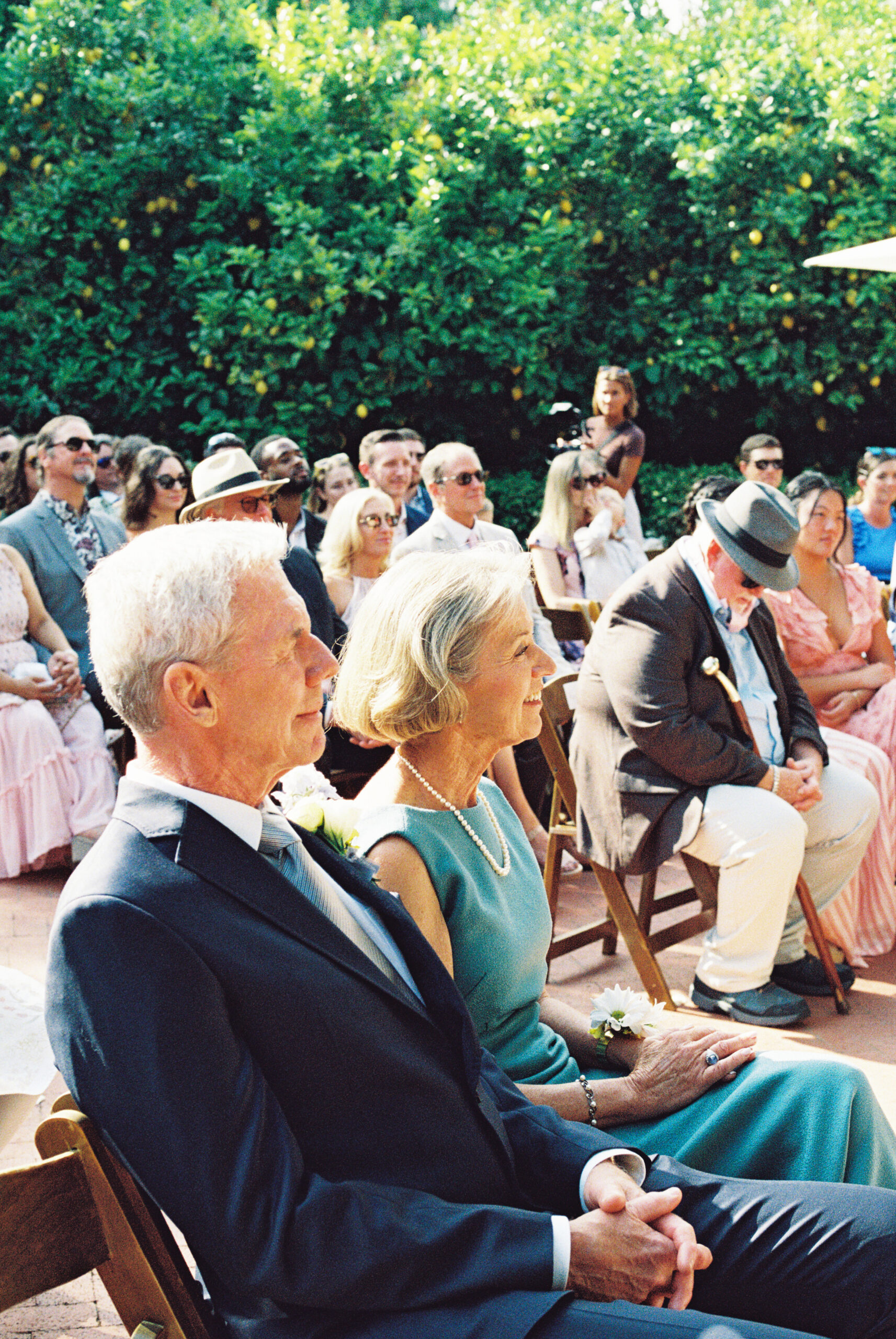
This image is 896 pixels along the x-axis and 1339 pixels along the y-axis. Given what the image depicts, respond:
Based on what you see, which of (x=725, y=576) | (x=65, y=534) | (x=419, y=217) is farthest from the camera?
(x=419, y=217)

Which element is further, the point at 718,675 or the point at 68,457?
the point at 68,457

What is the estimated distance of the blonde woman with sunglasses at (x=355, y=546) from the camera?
5887 mm

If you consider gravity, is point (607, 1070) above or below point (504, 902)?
below

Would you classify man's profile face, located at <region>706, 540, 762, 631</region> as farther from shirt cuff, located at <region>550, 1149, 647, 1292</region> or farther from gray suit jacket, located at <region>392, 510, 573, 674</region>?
shirt cuff, located at <region>550, 1149, 647, 1292</region>

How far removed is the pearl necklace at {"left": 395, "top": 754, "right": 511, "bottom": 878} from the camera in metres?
2.45

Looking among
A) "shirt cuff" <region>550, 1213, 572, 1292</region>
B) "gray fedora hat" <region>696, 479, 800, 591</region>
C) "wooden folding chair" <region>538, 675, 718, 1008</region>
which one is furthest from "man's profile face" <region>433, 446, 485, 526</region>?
"shirt cuff" <region>550, 1213, 572, 1292</region>

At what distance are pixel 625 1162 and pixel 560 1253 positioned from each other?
1.12 feet

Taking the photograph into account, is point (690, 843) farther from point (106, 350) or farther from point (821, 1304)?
point (106, 350)

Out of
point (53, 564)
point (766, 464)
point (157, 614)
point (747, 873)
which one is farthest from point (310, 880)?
point (766, 464)

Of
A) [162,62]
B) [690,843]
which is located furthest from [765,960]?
[162,62]

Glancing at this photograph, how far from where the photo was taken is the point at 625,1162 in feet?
6.59

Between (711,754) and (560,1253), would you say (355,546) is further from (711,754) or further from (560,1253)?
(560,1253)

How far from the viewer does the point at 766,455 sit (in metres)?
7.68

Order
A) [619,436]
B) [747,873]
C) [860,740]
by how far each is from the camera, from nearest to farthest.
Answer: [747,873] < [860,740] < [619,436]
